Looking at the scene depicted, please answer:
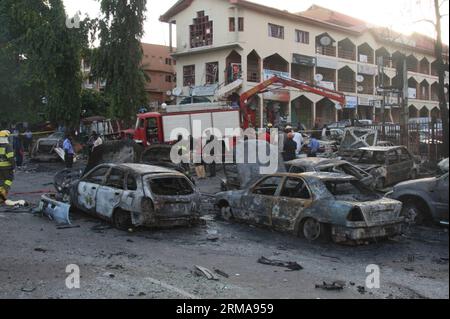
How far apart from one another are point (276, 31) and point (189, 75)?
24.1 feet

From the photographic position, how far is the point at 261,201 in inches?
382

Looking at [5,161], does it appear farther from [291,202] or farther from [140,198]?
[291,202]

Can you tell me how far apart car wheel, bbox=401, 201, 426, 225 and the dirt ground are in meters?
0.22

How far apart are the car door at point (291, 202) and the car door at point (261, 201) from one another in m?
0.14

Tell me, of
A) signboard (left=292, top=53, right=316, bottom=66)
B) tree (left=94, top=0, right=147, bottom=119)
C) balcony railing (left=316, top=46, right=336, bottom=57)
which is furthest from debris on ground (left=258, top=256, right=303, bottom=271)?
balcony railing (left=316, top=46, right=336, bottom=57)

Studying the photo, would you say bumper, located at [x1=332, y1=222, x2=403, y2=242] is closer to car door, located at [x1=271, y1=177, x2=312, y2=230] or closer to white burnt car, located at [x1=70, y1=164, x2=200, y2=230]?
car door, located at [x1=271, y1=177, x2=312, y2=230]

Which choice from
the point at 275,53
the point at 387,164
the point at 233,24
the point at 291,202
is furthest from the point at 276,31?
the point at 291,202

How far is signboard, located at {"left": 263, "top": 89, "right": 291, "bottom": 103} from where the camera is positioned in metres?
37.1

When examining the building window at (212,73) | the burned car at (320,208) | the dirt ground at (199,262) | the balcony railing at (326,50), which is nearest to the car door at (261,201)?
the burned car at (320,208)

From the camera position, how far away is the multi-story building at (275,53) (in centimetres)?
3491

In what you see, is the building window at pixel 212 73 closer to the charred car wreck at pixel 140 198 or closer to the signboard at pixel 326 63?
the signboard at pixel 326 63

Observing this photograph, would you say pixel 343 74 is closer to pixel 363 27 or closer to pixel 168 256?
pixel 363 27

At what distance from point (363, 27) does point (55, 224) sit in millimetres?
41312

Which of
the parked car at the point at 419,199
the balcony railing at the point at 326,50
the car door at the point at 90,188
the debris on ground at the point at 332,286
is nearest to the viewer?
the debris on ground at the point at 332,286
